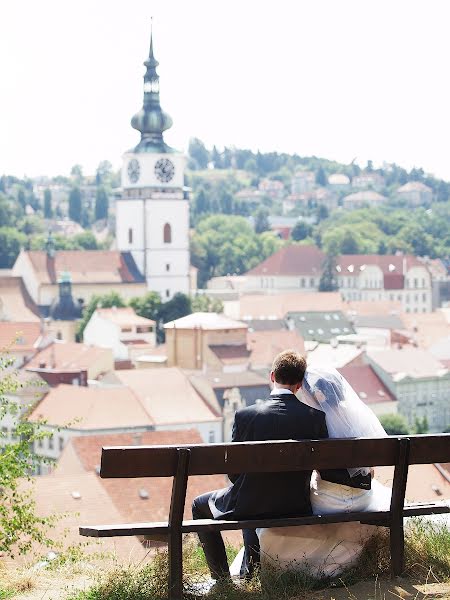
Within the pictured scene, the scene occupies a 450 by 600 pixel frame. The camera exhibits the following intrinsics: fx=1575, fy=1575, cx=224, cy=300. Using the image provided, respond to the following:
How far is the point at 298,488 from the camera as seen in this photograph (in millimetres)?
5418

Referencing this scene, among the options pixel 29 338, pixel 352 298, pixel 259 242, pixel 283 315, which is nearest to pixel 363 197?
pixel 259 242

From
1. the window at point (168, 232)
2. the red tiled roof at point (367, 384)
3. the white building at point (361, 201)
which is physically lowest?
the red tiled roof at point (367, 384)

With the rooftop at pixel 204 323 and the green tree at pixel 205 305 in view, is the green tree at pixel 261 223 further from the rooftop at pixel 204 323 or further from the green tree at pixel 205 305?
the rooftop at pixel 204 323

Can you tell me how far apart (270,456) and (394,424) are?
155 ft

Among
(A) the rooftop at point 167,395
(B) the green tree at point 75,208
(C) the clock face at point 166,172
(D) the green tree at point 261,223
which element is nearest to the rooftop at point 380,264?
(C) the clock face at point 166,172

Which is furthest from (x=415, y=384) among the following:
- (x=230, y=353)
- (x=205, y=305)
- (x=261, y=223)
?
(x=261, y=223)

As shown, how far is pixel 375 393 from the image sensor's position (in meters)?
58.7

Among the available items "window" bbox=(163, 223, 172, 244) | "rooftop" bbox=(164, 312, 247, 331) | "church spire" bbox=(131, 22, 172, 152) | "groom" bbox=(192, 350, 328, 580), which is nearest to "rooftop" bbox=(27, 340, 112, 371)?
"rooftop" bbox=(164, 312, 247, 331)

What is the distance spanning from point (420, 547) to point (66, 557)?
1.38 m

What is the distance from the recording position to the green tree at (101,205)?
172375 mm

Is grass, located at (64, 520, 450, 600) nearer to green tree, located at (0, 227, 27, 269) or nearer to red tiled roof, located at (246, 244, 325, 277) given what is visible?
red tiled roof, located at (246, 244, 325, 277)

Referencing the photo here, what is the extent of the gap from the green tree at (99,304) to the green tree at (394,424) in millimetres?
24946

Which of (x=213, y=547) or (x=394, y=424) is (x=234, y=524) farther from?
(x=394, y=424)

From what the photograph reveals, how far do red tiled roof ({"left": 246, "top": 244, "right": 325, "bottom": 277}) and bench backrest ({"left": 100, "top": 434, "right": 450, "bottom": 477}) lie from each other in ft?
360
